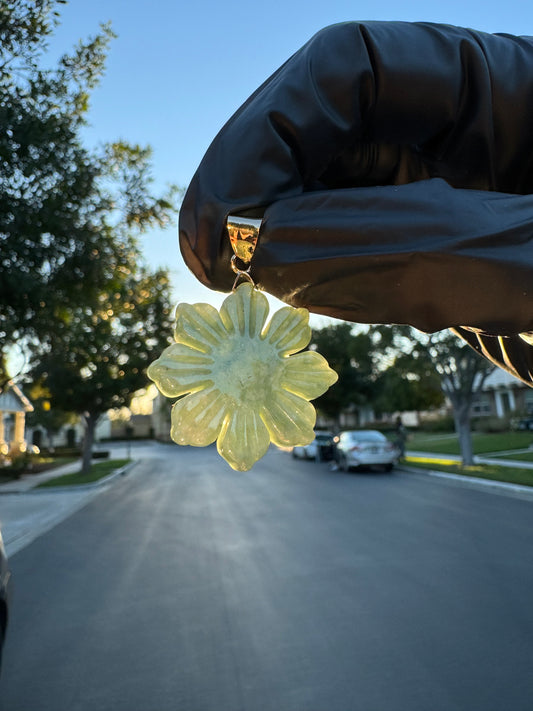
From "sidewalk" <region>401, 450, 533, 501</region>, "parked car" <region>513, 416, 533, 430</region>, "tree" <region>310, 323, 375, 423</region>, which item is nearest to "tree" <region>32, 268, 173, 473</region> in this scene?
"tree" <region>310, 323, 375, 423</region>

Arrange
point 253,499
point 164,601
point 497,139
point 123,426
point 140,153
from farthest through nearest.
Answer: point 123,426
point 253,499
point 140,153
point 164,601
point 497,139

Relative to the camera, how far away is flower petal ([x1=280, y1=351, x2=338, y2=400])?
0.96 metres

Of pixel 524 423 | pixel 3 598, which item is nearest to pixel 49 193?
pixel 3 598

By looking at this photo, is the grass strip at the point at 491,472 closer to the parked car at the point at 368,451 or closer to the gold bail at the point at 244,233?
the parked car at the point at 368,451

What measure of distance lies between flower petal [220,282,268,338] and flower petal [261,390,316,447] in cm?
12

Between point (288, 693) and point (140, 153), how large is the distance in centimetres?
845

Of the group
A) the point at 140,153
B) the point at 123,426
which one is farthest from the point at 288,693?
the point at 123,426

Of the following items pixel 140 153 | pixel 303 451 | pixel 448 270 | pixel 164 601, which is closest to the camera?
pixel 448 270

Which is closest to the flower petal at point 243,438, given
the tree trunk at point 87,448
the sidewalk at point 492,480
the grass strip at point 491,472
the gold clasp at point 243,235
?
the gold clasp at point 243,235

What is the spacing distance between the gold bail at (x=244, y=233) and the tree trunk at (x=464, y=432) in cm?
1724

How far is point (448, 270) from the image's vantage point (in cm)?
84

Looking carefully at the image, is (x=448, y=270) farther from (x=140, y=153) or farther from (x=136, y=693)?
(x=140, y=153)

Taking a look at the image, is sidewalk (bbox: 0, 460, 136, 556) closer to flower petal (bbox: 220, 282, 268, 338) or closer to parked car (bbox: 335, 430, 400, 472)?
parked car (bbox: 335, 430, 400, 472)

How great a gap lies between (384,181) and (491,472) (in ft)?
48.2
